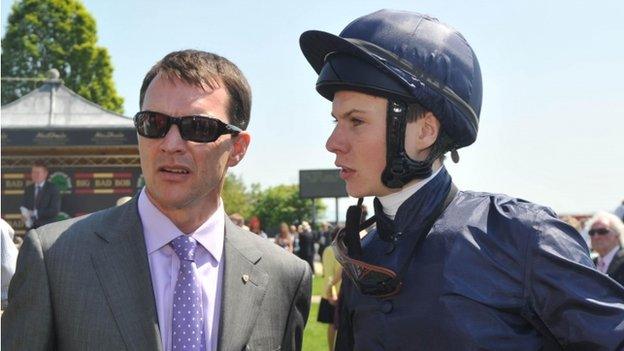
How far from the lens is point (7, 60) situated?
47.7 m

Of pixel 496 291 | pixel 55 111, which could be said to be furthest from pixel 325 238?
pixel 496 291

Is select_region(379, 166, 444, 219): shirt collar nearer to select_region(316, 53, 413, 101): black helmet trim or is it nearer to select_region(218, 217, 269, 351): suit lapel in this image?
select_region(316, 53, 413, 101): black helmet trim

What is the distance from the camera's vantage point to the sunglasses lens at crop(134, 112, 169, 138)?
3.07m

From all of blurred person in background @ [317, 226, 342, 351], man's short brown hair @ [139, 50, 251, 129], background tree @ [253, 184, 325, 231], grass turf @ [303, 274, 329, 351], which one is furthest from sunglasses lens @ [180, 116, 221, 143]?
background tree @ [253, 184, 325, 231]

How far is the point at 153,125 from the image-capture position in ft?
10.1

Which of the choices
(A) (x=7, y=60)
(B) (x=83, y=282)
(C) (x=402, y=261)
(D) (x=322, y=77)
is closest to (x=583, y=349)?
(C) (x=402, y=261)

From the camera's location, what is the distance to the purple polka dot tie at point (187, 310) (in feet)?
9.39

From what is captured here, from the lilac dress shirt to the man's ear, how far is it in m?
0.27

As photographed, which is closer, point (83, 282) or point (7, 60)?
point (83, 282)

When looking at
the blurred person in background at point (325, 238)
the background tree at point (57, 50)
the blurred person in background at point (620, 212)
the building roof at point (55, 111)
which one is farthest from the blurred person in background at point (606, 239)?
the background tree at point (57, 50)

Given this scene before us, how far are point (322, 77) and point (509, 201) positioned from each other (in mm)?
733

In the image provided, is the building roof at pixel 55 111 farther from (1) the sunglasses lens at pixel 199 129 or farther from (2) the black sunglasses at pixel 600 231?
(1) the sunglasses lens at pixel 199 129

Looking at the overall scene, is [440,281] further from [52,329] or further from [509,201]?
[52,329]

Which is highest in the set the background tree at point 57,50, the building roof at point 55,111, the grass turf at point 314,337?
the background tree at point 57,50
